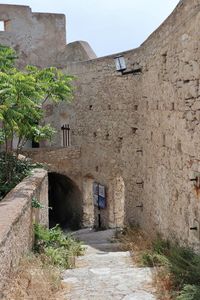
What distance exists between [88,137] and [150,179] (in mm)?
5047

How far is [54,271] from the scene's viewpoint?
5.70 m

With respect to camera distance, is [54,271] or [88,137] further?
[88,137]

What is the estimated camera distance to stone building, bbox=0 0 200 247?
616 centimetres

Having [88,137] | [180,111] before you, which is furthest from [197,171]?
[88,137]

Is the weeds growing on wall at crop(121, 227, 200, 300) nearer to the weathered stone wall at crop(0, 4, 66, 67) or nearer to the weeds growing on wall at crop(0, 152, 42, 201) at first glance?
the weeds growing on wall at crop(0, 152, 42, 201)

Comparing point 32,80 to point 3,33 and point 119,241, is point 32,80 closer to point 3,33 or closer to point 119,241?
point 119,241

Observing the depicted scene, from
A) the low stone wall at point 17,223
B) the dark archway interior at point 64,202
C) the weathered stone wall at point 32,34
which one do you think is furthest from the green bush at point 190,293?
the weathered stone wall at point 32,34

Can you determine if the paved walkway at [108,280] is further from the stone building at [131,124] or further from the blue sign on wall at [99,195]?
the blue sign on wall at [99,195]

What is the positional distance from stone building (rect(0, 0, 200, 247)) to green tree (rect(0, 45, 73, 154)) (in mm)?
2087

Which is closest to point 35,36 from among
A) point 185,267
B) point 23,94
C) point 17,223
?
point 23,94

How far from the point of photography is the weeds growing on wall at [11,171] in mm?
8031

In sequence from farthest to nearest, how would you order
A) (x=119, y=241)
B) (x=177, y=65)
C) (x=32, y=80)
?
(x=119, y=241) → (x=32, y=80) → (x=177, y=65)

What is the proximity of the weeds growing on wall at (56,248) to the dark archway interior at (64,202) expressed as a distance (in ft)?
22.1

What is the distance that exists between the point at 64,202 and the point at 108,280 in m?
11.4
